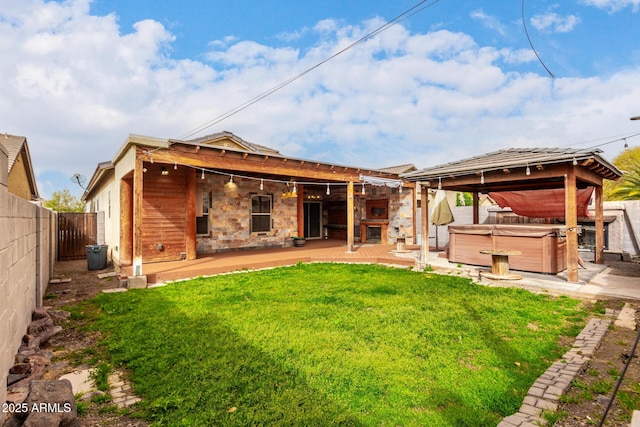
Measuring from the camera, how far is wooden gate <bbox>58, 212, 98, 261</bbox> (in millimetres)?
11336

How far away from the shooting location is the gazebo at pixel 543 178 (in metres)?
6.38

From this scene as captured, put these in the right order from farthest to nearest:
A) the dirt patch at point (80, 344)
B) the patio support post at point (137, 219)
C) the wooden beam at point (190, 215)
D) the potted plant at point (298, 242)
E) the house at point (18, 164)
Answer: the potted plant at point (298, 242)
the house at point (18, 164)
the wooden beam at point (190, 215)
the patio support post at point (137, 219)
the dirt patch at point (80, 344)

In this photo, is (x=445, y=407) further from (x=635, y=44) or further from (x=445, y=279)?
(x=635, y=44)

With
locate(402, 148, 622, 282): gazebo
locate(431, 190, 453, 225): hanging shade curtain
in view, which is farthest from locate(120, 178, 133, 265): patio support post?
locate(431, 190, 453, 225): hanging shade curtain

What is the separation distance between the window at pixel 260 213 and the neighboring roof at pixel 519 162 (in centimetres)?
539

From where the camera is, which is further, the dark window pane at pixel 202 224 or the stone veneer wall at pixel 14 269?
the dark window pane at pixel 202 224

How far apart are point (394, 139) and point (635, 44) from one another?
11.9 meters

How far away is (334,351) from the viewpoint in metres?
3.30

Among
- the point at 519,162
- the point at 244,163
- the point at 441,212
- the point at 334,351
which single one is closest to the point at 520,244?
the point at 519,162

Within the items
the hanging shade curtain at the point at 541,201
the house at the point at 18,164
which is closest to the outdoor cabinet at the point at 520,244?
the hanging shade curtain at the point at 541,201

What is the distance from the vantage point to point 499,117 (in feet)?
47.5

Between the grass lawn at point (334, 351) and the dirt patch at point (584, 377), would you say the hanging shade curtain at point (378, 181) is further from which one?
the dirt patch at point (584, 377)

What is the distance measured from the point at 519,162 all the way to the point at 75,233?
48.0 feet

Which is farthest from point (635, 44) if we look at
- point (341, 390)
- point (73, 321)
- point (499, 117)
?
point (73, 321)
